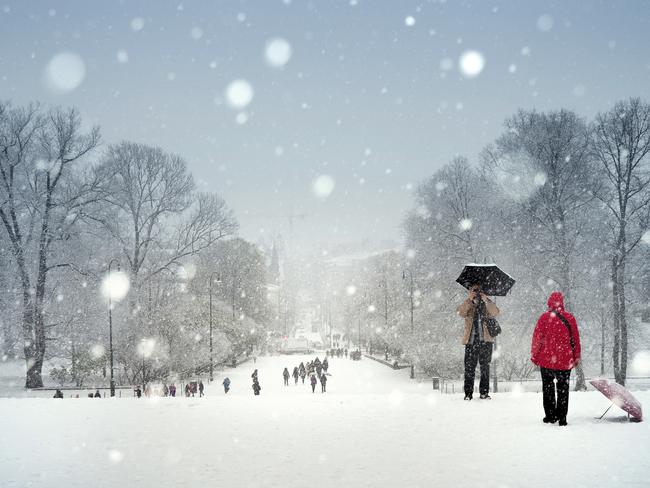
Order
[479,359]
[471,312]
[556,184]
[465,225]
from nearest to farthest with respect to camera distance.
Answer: [471,312]
[479,359]
[556,184]
[465,225]

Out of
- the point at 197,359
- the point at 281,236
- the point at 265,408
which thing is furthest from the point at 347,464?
the point at 281,236

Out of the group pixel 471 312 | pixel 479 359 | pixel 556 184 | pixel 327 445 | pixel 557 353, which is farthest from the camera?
pixel 556 184

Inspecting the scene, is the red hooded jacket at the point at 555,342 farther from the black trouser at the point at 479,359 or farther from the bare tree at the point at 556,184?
the bare tree at the point at 556,184

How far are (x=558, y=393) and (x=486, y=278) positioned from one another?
9.76 feet

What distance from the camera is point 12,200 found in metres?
25.8

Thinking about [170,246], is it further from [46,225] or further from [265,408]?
[265,408]

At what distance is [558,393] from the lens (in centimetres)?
788

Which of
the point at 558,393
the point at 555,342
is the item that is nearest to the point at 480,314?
the point at 555,342

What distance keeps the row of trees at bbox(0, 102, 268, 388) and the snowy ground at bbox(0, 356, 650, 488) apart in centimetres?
1819

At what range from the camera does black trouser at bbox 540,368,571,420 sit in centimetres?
779

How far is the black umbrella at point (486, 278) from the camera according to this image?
10.2m

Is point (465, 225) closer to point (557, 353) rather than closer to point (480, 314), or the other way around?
point (480, 314)

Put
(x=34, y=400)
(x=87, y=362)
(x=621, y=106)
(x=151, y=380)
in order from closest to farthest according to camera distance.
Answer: (x=34, y=400), (x=621, y=106), (x=87, y=362), (x=151, y=380)

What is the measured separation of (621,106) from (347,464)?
24.1 m
